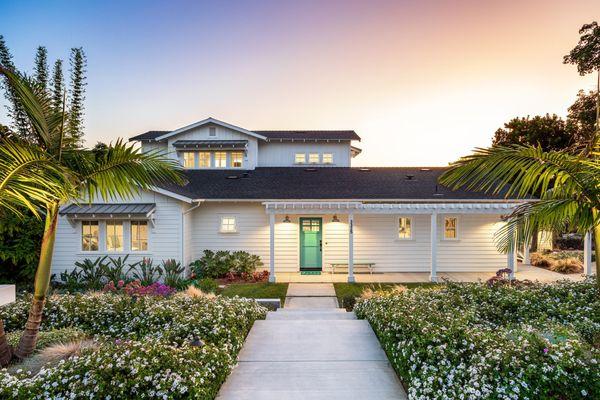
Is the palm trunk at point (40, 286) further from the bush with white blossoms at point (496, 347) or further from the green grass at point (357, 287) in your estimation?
the green grass at point (357, 287)

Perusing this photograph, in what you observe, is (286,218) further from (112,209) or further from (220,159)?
(112,209)

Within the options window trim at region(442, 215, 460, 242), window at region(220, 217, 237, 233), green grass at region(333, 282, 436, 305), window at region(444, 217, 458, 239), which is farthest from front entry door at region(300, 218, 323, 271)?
window at region(444, 217, 458, 239)

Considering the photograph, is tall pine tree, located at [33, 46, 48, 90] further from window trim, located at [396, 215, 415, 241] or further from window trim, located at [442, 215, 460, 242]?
window trim, located at [442, 215, 460, 242]

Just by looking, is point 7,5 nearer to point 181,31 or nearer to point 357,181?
point 181,31

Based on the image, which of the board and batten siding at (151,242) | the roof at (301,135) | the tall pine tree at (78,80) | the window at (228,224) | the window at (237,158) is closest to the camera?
the board and batten siding at (151,242)

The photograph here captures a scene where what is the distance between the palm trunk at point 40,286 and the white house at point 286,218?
6302mm

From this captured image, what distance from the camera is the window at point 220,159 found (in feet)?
56.6

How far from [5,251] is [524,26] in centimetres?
2209

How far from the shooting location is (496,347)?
153 inches

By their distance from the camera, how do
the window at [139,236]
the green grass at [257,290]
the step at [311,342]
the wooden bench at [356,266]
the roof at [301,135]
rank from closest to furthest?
the step at [311,342]
the green grass at [257,290]
the window at [139,236]
the wooden bench at [356,266]
the roof at [301,135]

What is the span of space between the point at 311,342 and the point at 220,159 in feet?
44.2

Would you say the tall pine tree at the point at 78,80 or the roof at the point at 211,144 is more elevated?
the tall pine tree at the point at 78,80

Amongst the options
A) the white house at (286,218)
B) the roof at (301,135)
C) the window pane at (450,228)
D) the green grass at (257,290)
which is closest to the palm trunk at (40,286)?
the green grass at (257,290)

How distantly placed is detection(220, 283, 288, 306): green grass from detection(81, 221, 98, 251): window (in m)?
5.58
